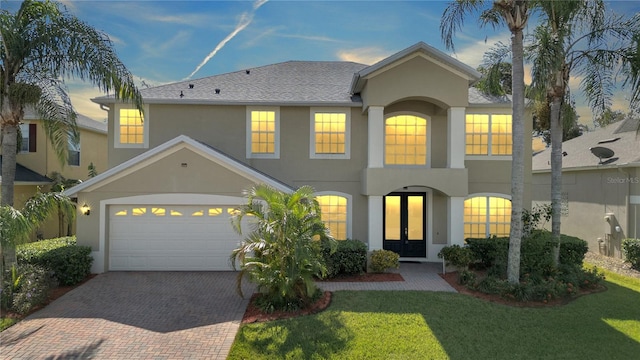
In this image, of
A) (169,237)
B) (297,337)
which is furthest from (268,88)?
(297,337)

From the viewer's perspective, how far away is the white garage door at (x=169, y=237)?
36.3ft

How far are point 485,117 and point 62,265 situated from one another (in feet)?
50.4

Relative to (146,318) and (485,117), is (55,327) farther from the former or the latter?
(485,117)

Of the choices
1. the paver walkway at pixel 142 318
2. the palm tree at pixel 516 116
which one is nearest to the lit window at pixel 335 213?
the paver walkway at pixel 142 318

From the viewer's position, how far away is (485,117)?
42.2ft

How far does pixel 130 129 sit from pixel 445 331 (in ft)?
41.9

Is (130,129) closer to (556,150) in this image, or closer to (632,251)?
(556,150)

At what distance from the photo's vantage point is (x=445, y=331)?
6.96 m

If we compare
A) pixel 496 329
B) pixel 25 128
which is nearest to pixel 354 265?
A: pixel 496 329

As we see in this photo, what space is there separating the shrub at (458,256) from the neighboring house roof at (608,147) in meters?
8.31

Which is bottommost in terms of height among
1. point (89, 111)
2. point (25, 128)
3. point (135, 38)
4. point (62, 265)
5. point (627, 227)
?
point (62, 265)

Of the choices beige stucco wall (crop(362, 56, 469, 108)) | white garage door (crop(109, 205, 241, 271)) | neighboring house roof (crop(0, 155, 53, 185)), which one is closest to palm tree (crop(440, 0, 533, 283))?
beige stucco wall (crop(362, 56, 469, 108))

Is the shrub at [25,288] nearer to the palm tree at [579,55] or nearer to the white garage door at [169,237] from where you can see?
the white garage door at [169,237]

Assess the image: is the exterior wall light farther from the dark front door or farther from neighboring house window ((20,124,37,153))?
the dark front door
